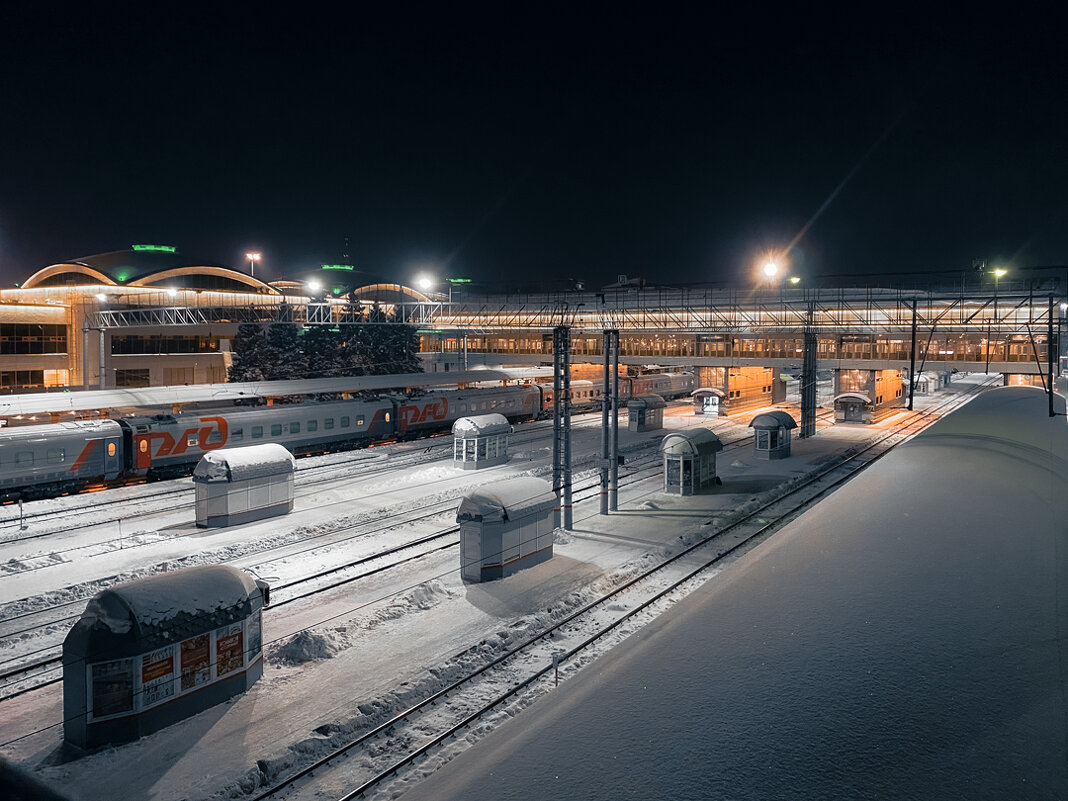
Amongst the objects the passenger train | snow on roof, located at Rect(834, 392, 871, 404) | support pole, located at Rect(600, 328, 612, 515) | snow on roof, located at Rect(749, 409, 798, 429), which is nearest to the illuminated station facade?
snow on roof, located at Rect(834, 392, 871, 404)

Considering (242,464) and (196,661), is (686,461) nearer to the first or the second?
(242,464)

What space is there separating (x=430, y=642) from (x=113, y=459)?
722 inches

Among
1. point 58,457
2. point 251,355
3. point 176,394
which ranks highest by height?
point 251,355

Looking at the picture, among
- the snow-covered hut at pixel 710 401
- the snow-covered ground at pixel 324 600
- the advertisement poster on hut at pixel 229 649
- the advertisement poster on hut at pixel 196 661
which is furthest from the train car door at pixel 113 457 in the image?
the snow-covered hut at pixel 710 401

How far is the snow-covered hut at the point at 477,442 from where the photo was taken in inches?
1210

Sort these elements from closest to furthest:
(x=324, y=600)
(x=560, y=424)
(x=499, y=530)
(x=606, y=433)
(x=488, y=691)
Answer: (x=488, y=691), (x=324, y=600), (x=499, y=530), (x=560, y=424), (x=606, y=433)

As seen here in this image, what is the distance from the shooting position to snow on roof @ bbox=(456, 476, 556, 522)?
56.1ft

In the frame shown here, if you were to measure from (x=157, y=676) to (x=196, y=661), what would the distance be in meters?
0.61

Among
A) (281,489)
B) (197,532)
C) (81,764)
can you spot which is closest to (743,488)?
(281,489)

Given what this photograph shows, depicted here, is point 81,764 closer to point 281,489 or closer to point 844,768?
point 844,768

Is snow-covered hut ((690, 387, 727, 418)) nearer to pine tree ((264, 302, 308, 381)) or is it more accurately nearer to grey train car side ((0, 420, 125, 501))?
pine tree ((264, 302, 308, 381))

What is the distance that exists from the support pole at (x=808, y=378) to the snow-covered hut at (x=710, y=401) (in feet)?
35.9

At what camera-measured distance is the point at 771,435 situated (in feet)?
110

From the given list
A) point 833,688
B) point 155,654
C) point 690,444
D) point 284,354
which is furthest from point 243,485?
point 284,354
